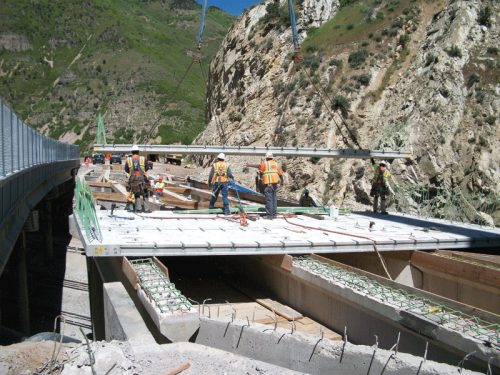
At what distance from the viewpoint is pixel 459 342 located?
561 centimetres

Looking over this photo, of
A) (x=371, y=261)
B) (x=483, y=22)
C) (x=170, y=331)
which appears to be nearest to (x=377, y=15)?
(x=483, y=22)

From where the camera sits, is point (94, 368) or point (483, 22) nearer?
point (94, 368)

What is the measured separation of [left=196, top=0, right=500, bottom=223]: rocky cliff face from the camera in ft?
85.9

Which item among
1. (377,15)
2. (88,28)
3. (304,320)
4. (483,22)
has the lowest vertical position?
(304,320)

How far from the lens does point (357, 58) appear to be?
35188 millimetres

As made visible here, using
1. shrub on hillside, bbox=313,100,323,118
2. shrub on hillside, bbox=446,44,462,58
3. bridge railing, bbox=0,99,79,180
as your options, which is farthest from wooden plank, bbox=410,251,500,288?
shrub on hillside, bbox=313,100,323,118

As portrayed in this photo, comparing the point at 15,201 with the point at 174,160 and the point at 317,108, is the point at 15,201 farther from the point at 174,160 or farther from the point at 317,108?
the point at 174,160

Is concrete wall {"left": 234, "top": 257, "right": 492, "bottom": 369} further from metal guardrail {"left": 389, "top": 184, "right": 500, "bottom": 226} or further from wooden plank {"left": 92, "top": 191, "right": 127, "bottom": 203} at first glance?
metal guardrail {"left": 389, "top": 184, "right": 500, "bottom": 226}

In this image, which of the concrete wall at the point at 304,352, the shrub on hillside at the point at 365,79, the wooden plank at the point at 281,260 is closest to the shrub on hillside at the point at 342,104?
the shrub on hillside at the point at 365,79

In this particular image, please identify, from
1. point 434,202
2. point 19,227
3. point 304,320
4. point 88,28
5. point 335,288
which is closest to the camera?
point 335,288

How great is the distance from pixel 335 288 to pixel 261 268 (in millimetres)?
2934

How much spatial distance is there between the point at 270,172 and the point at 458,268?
17.2ft

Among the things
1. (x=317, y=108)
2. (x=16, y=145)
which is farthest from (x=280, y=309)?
(x=317, y=108)

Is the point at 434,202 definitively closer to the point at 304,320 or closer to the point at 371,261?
the point at 371,261
